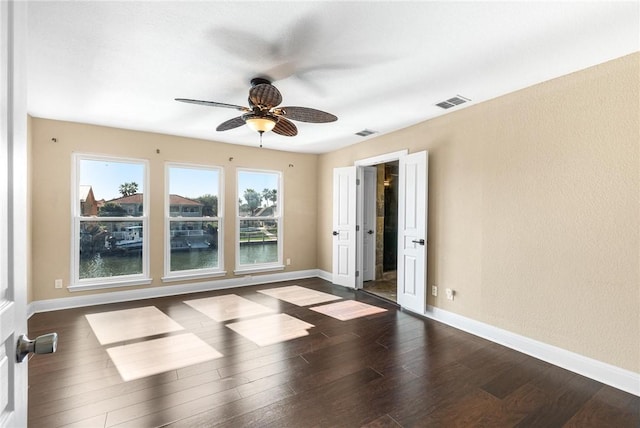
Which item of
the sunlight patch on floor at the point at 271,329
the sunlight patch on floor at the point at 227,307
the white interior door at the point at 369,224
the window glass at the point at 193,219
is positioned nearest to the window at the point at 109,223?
the window glass at the point at 193,219

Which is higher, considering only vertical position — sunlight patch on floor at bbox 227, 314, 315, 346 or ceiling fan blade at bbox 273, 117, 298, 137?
ceiling fan blade at bbox 273, 117, 298, 137

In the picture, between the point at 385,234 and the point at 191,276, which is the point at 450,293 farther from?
the point at 191,276

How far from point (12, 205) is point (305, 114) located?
2353 millimetres

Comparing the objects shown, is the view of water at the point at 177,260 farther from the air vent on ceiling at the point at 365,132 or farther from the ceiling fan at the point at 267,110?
the ceiling fan at the point at 267,110

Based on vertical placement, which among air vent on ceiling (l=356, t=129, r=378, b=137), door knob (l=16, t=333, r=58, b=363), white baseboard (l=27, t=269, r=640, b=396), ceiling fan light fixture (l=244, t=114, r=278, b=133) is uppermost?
air vent on ceiling (l=356, t=129, r=378, b=137)

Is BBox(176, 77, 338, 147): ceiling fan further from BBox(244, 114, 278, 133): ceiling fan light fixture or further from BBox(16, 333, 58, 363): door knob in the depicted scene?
BBox(16, 333, 58, 363): door knob

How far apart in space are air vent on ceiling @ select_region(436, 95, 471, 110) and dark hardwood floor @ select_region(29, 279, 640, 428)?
2654mm

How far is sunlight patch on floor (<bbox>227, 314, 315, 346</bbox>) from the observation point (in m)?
3.28

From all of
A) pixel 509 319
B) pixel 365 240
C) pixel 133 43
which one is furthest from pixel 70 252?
pixel 509 319

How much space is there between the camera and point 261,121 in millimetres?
2791

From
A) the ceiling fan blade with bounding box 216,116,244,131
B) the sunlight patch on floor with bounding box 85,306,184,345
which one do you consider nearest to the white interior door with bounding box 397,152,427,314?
the ceiling fan blade with bounding box 216,116,244,131

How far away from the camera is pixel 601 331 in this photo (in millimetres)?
2533

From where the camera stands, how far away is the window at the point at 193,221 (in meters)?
5.00

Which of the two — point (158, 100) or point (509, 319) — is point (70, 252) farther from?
point (509, 319)
